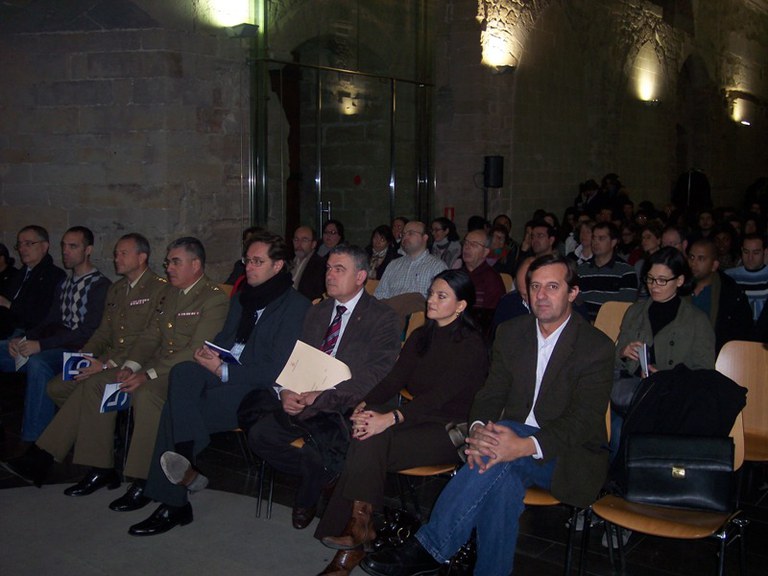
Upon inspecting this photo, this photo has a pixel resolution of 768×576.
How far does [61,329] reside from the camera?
17.5 ft

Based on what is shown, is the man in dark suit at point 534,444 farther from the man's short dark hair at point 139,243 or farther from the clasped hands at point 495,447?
the man's short dark hair at point 139,243

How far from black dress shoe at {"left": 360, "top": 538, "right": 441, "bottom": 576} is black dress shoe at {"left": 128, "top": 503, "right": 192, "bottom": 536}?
46.6 inches

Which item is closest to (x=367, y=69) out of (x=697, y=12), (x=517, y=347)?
(x=517, y=347)

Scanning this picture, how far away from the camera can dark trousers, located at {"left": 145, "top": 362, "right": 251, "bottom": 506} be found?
13.1 feet

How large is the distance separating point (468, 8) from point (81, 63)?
19.0 ft

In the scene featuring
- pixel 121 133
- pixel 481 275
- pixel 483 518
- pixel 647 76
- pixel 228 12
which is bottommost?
pixel 483 518

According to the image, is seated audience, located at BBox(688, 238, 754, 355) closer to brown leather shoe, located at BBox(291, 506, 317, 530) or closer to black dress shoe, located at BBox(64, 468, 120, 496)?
brown leather shoe, located at BBox(291, 506, 317, 530)

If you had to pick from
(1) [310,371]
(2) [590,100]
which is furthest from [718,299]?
(2) [590,100]

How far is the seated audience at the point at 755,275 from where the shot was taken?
5.86 metres

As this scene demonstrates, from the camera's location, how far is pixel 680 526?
2936 millimetres

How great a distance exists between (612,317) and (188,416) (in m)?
2.49

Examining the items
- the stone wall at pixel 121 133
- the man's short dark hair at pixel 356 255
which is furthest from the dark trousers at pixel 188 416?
the stone wall at pixel 121 133

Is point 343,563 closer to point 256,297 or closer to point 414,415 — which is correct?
point 414,415

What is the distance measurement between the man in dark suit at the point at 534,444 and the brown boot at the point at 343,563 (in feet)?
0.63
